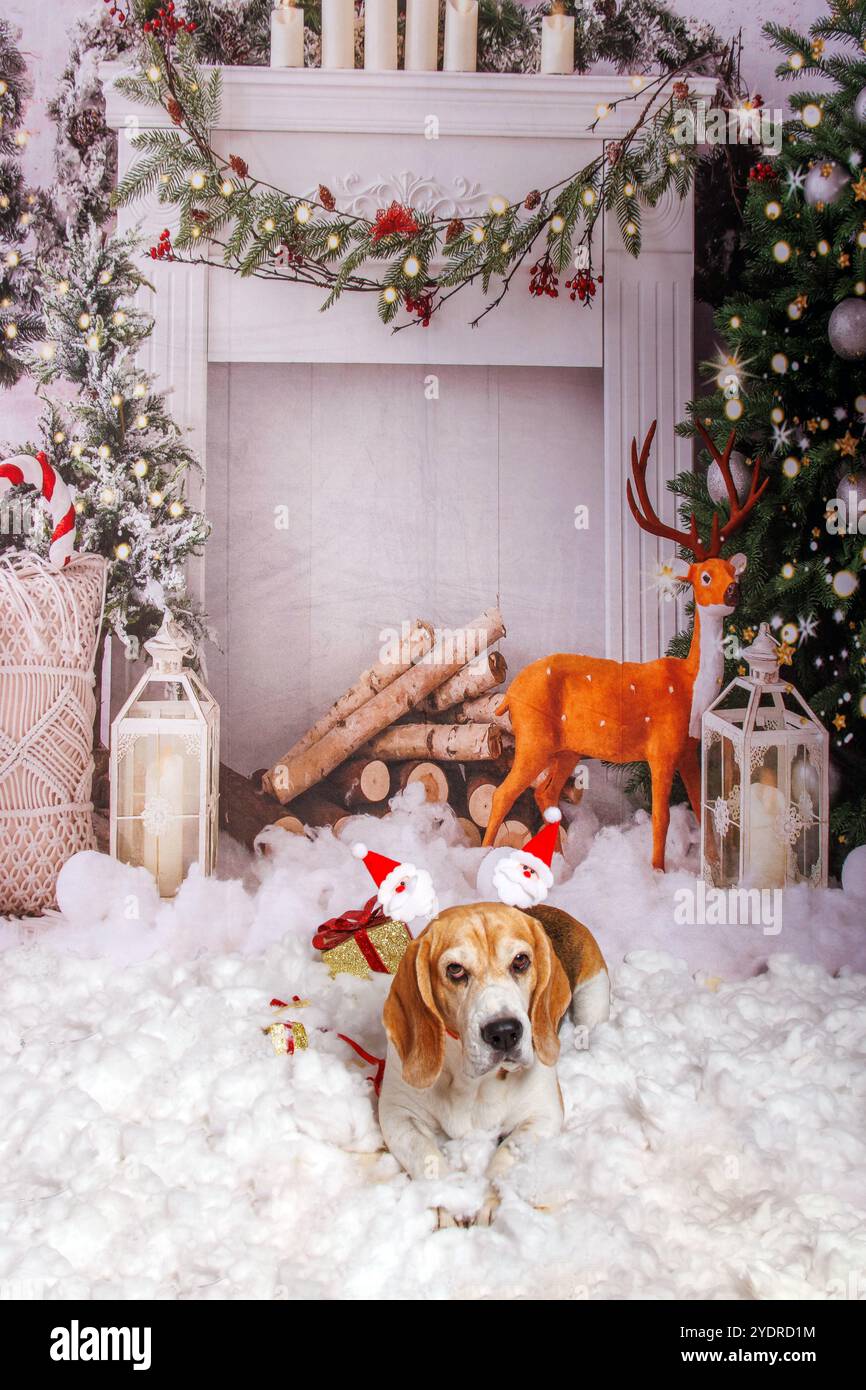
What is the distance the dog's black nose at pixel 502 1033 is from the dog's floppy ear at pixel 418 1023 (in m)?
0.12

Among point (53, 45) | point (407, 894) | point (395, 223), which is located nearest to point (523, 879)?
point (407, 894)

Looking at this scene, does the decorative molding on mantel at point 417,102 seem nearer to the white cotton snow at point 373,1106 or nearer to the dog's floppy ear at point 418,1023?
the white cotton snow at point 373,1106

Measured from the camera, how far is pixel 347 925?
231 centimetres

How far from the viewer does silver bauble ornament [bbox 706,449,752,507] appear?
2637 mm

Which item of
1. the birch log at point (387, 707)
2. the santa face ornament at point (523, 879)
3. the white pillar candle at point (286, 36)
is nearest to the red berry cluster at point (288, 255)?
the white pillar candle at point (286, 36)

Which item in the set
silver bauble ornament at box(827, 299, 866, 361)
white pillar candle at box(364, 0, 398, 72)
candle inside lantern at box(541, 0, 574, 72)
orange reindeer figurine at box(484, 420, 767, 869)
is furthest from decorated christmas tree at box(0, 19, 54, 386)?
silver bauble ornament at box(827, 299, 866, 361)

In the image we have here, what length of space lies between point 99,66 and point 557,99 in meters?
1.19

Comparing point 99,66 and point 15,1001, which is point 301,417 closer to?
point 99,66

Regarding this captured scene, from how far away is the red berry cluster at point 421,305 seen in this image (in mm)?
2645

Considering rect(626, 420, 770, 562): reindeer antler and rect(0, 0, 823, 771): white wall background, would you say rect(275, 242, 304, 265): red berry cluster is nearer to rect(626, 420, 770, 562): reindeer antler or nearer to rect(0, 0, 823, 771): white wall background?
rect(0, 0, 823, 771): white wall background

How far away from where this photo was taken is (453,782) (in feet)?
9.12

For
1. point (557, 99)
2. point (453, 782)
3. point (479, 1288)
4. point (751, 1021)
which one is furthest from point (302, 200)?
point (479, 1288)

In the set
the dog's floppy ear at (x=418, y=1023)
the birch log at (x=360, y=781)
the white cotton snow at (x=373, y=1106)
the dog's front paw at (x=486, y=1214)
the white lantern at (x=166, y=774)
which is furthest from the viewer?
the birch log at (x=360, y=781)

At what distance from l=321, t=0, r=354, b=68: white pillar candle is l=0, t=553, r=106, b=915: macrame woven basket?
1434 mm
